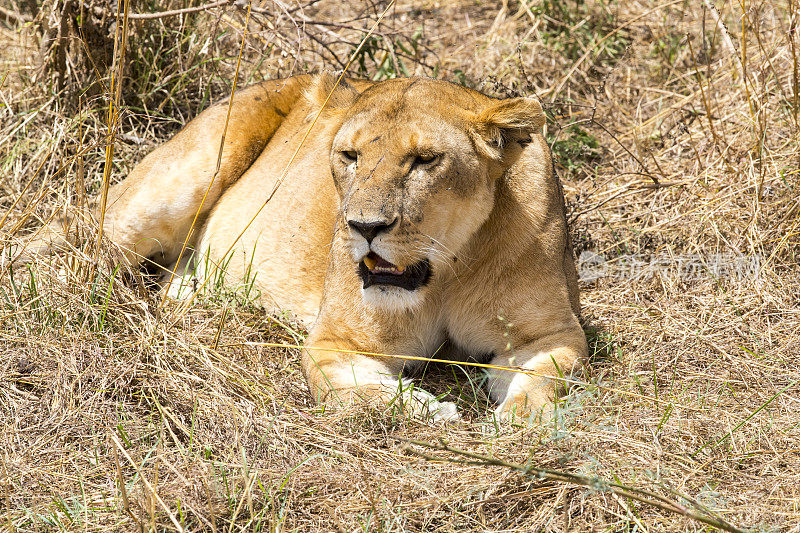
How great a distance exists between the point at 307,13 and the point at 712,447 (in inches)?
199

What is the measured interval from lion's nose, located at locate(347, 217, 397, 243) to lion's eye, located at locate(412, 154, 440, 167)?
0.27 meters

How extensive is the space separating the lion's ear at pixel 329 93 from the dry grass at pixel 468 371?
945mm

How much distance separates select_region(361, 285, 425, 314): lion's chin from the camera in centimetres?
348

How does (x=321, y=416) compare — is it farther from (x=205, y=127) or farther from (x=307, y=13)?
(x=307, y=13)

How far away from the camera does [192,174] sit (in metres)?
4.83

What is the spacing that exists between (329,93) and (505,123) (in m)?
0.95

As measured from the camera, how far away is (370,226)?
315 centimetres

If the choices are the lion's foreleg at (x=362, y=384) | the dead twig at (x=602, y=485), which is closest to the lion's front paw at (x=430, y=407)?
the lion's foreleg at (x=362, y=384)

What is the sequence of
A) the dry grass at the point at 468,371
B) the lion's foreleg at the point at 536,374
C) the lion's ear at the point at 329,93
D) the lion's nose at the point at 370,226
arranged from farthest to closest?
the lion's ear at the point at 329,93 → the lion's foreleg at the point at 536,374 → the lion's nose at the point at 370,226 → the dry grass at the point at 468,371

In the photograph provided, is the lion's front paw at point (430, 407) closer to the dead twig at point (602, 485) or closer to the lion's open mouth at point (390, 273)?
the lion's open mouth at point (390, 273)

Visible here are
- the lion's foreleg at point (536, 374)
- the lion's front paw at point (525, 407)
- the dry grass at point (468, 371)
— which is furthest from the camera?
the lion's foreleg at point (536, 374)

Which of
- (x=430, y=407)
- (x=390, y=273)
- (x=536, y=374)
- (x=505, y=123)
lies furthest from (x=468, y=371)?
(x=505, y=123)

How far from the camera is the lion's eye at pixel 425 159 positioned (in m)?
3.31

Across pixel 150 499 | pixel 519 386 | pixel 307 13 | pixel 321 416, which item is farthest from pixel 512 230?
pixel 307 13
